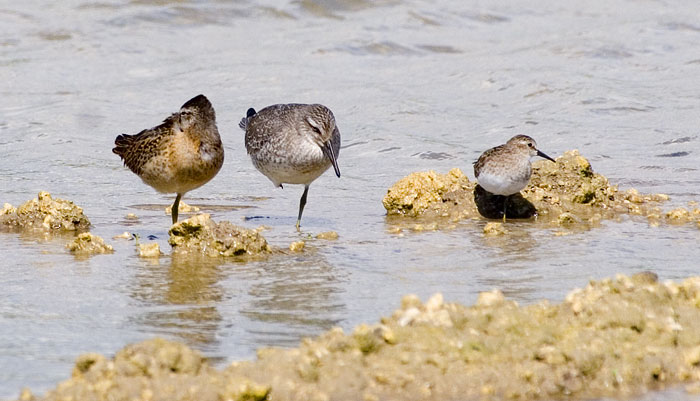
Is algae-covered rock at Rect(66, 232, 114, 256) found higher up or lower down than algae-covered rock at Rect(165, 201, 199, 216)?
lower down

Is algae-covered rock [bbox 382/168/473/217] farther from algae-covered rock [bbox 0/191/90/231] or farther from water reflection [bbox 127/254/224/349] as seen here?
algae-covered rock [bbox 0/191/90/231]

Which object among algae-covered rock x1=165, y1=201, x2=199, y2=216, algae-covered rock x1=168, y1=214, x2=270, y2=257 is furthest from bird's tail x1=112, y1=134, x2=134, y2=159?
algae-covered rock x1=168, y1=214, x2=270, y2=257

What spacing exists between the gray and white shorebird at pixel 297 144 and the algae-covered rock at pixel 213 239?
6.57ft

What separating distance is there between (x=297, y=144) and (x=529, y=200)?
2135 mm

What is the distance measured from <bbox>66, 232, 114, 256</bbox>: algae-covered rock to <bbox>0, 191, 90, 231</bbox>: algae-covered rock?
97cm

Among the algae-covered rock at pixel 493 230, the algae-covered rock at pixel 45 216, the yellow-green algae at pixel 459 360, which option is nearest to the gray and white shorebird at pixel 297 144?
the algae-covered rock at pixel 493 230

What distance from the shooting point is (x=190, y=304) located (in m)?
6.30

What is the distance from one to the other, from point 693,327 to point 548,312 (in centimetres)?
70

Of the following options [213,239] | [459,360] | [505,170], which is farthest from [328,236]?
[459,360]

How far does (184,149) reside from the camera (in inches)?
334

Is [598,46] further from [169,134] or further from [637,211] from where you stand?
[169,134]

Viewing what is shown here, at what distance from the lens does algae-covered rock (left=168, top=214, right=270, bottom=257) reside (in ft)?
24.9

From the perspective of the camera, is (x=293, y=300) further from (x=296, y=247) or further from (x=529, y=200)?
(x=529, y=200)

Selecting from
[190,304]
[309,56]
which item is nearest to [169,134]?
[190,304]
